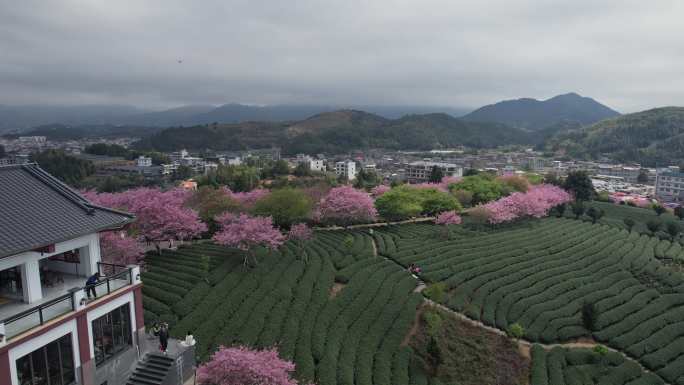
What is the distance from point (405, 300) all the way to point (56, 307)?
18.1m

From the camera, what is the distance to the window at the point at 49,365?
38.8 feet

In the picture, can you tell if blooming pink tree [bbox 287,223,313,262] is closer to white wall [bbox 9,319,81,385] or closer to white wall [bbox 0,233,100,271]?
white wall [bbox 0,233,100,271]

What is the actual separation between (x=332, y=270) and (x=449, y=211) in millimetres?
24714

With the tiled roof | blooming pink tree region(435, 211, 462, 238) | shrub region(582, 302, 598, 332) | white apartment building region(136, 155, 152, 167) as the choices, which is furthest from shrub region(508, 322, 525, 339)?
white apartment building region(136, 155, 152, 167)

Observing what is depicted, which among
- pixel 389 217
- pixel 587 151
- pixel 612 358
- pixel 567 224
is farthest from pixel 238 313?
pixel 587 151

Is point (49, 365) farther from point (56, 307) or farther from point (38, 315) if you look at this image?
point (56, 307)

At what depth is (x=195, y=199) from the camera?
41812mm

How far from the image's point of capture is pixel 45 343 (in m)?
12.2

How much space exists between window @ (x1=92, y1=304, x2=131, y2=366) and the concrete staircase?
1.00m

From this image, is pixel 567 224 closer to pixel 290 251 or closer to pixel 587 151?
pixel 290 251

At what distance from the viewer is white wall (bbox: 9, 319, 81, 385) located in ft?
37.3

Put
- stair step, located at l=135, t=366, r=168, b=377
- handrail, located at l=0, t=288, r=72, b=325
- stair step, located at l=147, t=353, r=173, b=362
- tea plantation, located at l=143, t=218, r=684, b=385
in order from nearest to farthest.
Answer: handrail, located at l=0, t=288, r=72, b=325 < stair step, located at l=135, t=366, r=168, b=377 < stair step, located at l=147, t=353, r=173, b=362 < tea plantation, located at l=143, t=218, r=684, b=385

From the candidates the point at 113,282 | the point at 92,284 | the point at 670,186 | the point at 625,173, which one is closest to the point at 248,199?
the point at 113,282

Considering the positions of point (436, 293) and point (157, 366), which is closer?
point (157, 366)
